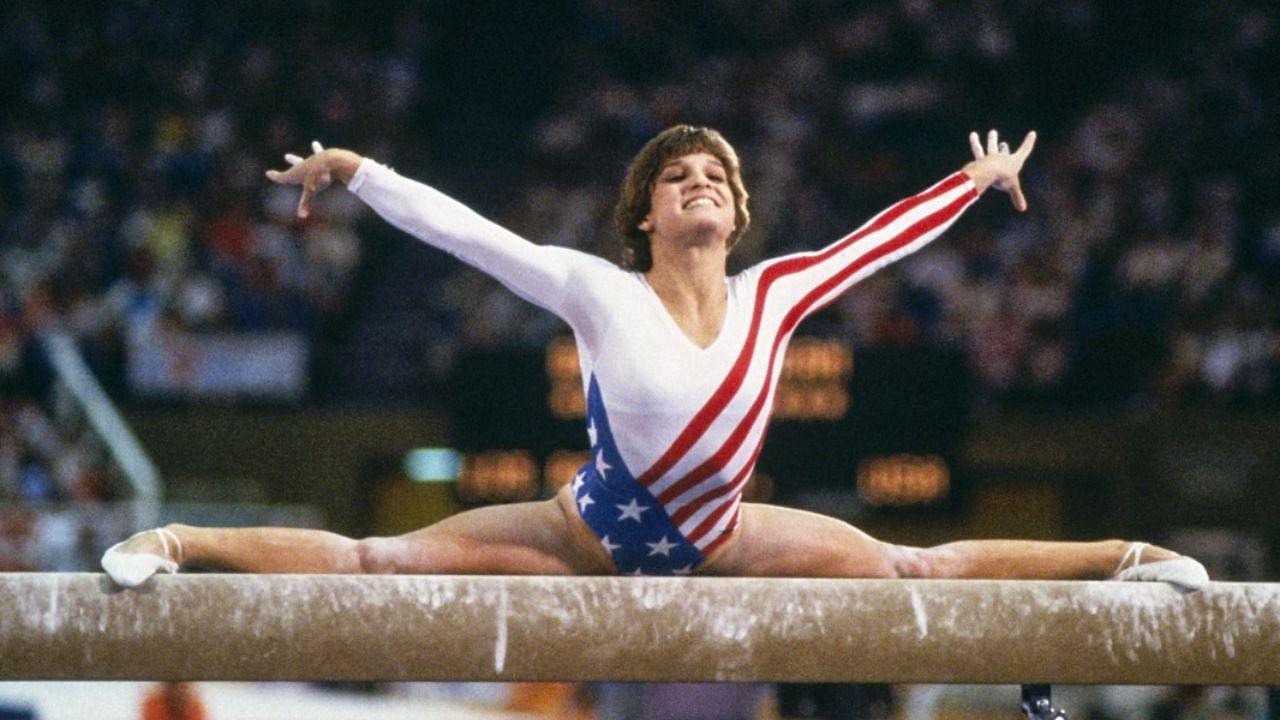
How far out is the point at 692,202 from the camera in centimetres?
362

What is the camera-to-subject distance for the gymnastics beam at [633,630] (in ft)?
10.7

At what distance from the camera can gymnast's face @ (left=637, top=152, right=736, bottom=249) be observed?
11.8 feet

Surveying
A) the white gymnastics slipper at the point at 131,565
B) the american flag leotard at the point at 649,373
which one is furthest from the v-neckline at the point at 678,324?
the white gymnastics slipper at the point at 131,565

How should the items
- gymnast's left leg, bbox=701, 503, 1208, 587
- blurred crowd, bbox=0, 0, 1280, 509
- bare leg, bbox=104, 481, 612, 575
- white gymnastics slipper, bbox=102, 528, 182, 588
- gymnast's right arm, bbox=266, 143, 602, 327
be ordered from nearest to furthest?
white gymnastics slipper, bbox=102, 528, 182, 588 → gymnast's right arm, bbox=266, 143, 602, 327 → bare leg, bbox=104, 481, 612, 575 → gymnast's left leg, bbox=701, 503, 1208, 587 → blurred crowd, bbox=0, 0, 1280, 509

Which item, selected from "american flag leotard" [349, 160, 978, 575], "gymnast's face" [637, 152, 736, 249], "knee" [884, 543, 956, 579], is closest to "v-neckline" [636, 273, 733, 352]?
"american flag leotard" [349, 160, 978, 575]

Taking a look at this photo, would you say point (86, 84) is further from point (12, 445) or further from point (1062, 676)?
point (1062, 676)

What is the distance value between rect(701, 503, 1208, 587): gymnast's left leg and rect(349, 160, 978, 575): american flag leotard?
3.8 inches

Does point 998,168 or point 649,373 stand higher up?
point 998,168

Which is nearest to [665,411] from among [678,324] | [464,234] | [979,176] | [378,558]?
[678,324]

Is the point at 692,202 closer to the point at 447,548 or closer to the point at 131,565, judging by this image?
the point at 447,548

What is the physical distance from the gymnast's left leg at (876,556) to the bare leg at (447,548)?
360 millimetres

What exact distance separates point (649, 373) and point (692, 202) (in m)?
0.46

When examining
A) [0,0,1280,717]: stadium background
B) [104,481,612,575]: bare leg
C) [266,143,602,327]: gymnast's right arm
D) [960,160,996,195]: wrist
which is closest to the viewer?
[266,143,602,327]: gymnast's right arm

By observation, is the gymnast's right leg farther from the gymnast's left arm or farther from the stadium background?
the stadium background
